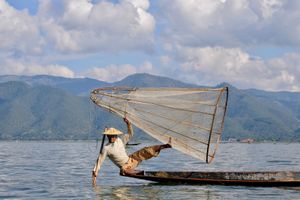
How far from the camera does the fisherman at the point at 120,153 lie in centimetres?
2162

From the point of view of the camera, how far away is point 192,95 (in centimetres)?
2070

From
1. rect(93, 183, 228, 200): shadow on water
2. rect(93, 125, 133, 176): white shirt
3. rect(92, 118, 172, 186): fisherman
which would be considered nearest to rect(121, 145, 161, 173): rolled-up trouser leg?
rect(92, 118, 172, 186): fisherman

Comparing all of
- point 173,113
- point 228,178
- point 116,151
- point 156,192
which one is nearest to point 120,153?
point 116,151

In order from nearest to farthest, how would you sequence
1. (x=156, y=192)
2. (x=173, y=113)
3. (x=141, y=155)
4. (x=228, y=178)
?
(x=156, y=192) → (x=173, y=113) → (x=141, y=155) → (x=228, y=178)

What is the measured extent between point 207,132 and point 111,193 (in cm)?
458

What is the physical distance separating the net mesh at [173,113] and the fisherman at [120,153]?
1.71 feet

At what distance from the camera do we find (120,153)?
22.0 metres

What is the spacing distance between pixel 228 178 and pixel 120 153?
4802 millimetres

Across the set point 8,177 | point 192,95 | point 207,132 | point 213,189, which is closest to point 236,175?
point 213,189

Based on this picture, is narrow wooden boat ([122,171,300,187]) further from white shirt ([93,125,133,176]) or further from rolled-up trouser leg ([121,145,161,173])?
white shirt ([93,125,133,176])

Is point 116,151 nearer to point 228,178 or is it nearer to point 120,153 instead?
point 120,153

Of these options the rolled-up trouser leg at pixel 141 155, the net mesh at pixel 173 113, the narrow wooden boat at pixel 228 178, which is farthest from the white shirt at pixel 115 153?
the net mesh at pixel 173 113

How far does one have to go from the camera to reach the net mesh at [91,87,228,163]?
2066cm

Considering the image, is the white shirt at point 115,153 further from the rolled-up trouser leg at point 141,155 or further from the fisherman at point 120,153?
the rolled-up trouser leg at point 141,155
